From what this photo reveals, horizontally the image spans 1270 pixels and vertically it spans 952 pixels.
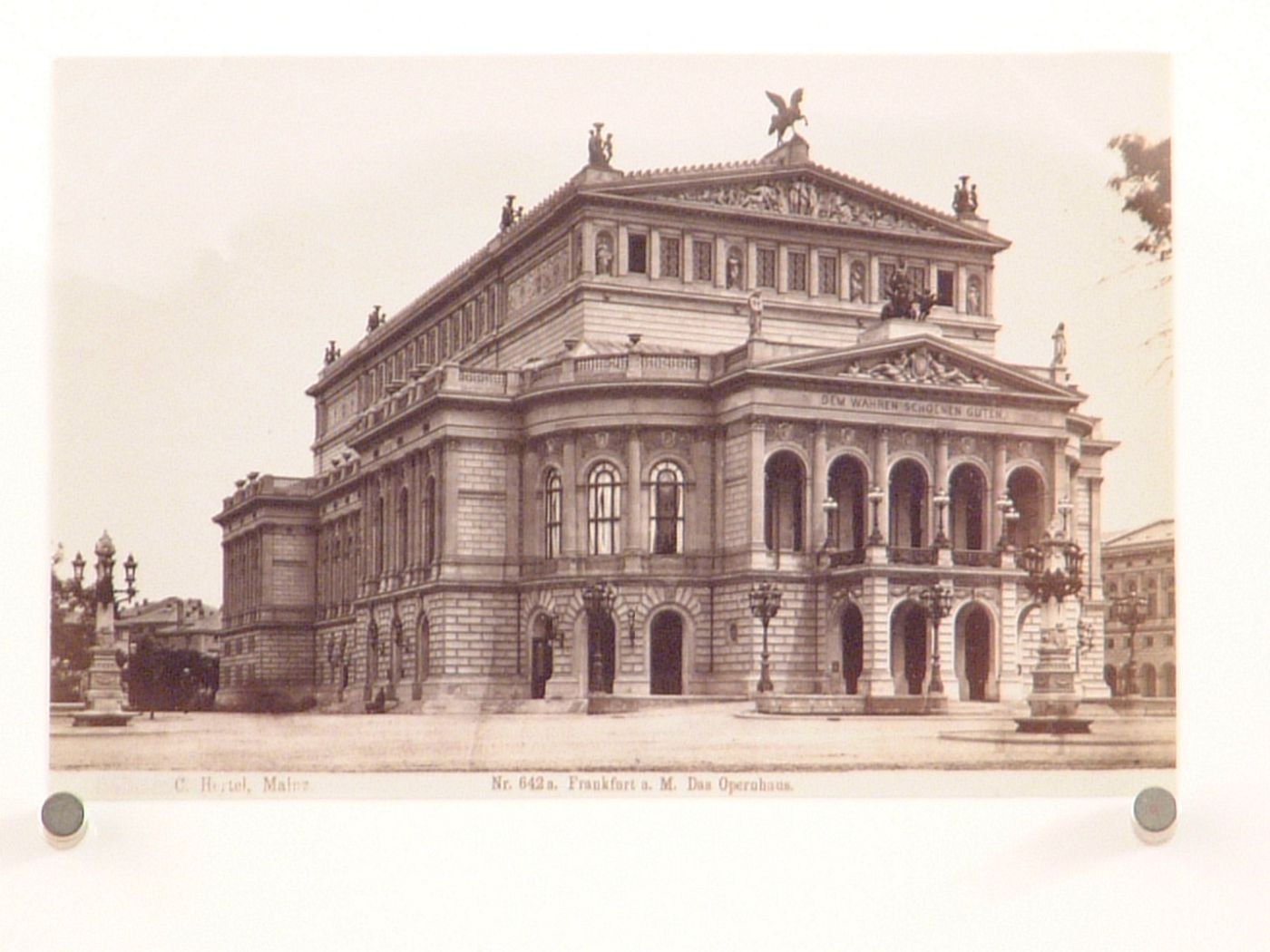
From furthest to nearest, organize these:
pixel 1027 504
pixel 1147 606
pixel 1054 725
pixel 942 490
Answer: pixel 942 490 < pixel 1027 504 < pixel 1054 725 < pixel 1147 606

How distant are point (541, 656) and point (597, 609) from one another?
0.48 meters

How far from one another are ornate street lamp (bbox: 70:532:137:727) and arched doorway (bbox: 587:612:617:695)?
2937 mm

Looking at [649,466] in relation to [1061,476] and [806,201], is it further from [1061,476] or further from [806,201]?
[1061,476]

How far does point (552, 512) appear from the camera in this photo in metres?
14.7

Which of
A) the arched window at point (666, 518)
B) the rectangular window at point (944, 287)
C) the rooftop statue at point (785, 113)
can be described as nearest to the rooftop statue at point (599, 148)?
the rooftop statue at point (785, 113)

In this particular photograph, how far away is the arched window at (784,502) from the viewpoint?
1391 cm

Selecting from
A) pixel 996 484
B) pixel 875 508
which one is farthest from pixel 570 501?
pixel 996 484

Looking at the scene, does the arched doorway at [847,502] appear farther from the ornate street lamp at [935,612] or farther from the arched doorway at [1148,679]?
the arched doorway at [1148,679]

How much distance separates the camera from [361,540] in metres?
14.9

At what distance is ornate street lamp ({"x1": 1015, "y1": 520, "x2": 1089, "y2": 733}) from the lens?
41.7 ft

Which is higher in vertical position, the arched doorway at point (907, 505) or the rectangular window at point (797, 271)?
the rectangular window at point (797, 271)

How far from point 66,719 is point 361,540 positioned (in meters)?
3.36

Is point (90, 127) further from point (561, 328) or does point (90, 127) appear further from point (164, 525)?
point (561, 328)

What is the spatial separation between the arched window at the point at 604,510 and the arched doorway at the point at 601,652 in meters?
0.79
